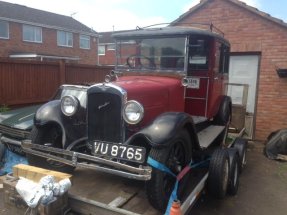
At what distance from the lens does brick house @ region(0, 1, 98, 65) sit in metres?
23.5

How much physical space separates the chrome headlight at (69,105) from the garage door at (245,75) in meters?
6.56

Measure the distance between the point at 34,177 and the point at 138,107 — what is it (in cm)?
132

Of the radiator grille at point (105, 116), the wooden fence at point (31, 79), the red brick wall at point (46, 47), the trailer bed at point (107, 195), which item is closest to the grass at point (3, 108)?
the wooden fence at point (31, 79)

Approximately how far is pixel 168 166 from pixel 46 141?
5.92ft

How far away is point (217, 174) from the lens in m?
3.94

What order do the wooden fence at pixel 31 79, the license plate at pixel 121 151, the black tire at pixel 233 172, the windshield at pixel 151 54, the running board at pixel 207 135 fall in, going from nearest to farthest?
the license plate at pixel 121 151 → the running board at pixel 207 135 → the black tire at pixel 233 172 → the windshield at pixel 151 54 → the wooden fence at pixel 31 79

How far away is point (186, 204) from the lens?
3.06 m

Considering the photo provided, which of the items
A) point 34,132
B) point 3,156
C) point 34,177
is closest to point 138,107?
point 34,177

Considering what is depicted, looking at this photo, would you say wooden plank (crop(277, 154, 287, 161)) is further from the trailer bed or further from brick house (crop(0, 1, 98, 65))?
brick house (crop(0, 1, 98, 65))

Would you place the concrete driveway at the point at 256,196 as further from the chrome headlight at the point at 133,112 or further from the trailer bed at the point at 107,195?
the chrome headlight at the point at 133,112

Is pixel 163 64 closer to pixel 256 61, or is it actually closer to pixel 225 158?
pixel 225 158

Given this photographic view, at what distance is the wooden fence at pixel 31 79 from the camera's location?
8.05 meters

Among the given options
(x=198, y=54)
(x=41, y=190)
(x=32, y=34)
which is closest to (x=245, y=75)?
(x=198, y=54)

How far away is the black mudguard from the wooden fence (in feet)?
14.8
